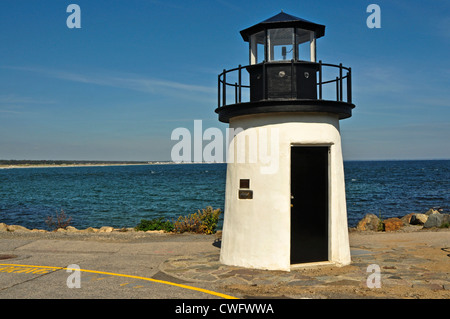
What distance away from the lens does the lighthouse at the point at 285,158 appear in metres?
9.48

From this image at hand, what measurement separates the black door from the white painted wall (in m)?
0.23

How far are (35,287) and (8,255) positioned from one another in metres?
4.46

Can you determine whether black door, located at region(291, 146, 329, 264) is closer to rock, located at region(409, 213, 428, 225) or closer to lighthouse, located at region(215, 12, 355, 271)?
lighthouse, located at region(215, 12, 355, 271)

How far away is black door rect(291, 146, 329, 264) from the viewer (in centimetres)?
1002

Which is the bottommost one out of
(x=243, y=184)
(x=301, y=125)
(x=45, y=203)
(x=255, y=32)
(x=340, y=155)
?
(x=45, y=203)

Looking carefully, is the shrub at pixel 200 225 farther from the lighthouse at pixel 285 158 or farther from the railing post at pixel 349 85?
the railing post at pixel 349 85

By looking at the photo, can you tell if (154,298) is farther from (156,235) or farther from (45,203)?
Result: (45,203)

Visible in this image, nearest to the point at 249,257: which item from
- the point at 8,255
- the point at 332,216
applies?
the point at 332,216

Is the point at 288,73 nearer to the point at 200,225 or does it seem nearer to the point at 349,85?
the point at 349,85

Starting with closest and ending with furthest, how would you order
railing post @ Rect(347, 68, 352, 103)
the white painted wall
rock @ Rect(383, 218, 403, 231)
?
1. the white painted wall
2. railing post @ Rect(347, 68, 352, 103)
3. rock @ Rect(383, 218, 403, 231)

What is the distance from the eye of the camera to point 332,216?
9922 mm

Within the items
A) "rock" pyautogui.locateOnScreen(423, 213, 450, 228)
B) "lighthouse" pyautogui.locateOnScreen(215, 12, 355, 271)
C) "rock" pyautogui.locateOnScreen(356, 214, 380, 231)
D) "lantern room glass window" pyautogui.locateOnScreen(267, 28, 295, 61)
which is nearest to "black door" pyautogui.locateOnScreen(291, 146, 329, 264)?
"lighthouse" pyautogui.locateOnScreen(215, 12, 355, 271)

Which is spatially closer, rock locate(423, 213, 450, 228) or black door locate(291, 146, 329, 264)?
black door locate(291, 146, 329, 264)
